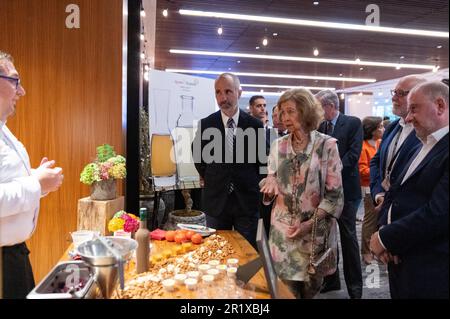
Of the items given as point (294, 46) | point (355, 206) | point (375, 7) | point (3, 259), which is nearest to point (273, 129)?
point (375, 7)

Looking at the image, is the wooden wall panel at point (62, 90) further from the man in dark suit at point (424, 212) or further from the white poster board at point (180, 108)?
the man in dark suit at point (424, 212)

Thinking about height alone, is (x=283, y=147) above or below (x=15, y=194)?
above

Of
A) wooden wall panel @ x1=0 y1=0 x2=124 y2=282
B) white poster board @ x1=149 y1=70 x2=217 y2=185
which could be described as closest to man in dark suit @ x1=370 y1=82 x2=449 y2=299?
wooden wall panel @ x1=0 y1=0 x2=124 y2=282

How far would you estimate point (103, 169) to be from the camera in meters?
1.99

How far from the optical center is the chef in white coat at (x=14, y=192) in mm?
1207

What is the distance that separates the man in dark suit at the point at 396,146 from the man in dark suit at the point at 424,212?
94 millimetres

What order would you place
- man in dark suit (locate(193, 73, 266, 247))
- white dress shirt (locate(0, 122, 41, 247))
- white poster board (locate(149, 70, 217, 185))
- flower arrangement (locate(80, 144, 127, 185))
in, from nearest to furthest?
white dress shirt (locate(0, 122, 41, 247))
flower arrangement (locate(80, 144, 127, 185))
man in dark suit (locate(193, 73, 266, 247))
white poster board (locate(149, 70, 217, 185))

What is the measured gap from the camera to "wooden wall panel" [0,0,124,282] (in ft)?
7.82

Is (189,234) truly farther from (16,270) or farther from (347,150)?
(347,150)

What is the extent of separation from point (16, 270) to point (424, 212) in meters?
1.47

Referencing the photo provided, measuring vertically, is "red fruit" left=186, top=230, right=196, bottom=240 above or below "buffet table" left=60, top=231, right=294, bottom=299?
above

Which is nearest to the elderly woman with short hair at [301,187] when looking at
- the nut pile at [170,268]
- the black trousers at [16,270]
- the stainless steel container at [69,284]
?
the nut pile at [170,268]

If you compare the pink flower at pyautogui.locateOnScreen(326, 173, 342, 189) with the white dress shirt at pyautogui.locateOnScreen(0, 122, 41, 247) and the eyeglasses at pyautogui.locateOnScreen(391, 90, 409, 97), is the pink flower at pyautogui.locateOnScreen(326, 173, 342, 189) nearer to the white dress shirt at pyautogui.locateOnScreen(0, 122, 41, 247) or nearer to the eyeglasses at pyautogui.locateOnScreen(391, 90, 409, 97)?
the eyeglasses at pyautogui.locateOnScreen(391, 90, 409, 97)

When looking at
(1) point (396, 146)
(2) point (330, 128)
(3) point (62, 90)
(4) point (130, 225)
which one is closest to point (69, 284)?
(4) point (130, 225)
